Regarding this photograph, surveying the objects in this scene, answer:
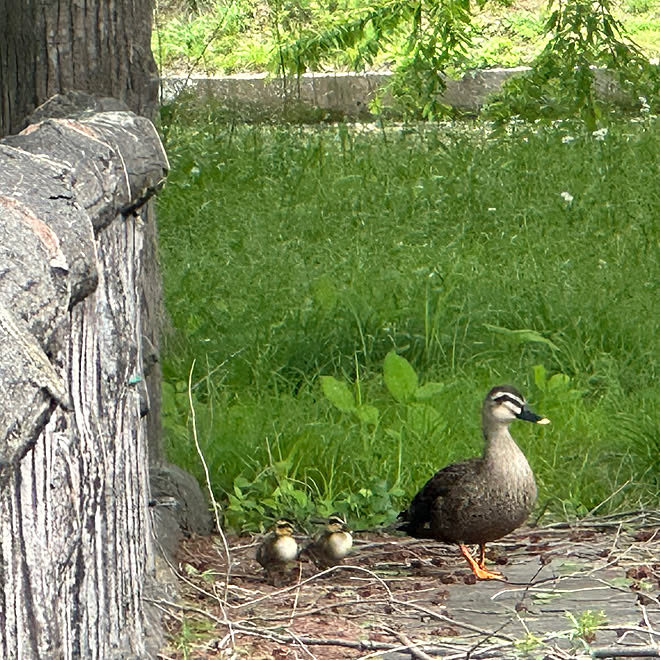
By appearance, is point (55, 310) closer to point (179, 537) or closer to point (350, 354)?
point (179, 537)

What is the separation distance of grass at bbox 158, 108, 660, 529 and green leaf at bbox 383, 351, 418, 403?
0.07m

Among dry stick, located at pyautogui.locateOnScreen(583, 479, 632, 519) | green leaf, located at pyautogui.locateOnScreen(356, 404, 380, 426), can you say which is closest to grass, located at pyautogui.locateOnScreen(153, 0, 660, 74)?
green leaf, located at pyautogui.locateOnScreen(356, 404, 380, 426)

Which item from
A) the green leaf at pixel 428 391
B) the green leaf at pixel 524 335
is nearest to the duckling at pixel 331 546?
the green leaf at pixel 428 391

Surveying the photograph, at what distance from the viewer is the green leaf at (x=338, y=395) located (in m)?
6.23

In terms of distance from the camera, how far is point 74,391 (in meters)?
3.28

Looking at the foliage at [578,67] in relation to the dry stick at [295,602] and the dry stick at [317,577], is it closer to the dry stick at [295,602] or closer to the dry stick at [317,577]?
the dry stick at [317,577]

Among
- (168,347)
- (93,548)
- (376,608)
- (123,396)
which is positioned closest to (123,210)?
(123,396)

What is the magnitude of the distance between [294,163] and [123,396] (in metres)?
7.31

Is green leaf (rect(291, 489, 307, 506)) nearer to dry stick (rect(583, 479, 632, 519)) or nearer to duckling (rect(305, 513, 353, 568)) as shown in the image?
duckling (rect(305, 513, 353, 568))

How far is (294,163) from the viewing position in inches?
433

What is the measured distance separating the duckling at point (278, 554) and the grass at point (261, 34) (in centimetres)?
1026

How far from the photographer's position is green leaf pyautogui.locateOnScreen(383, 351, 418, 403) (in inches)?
251

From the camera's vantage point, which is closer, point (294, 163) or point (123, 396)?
point (123, 396)

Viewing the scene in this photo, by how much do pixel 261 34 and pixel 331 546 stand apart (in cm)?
1284
